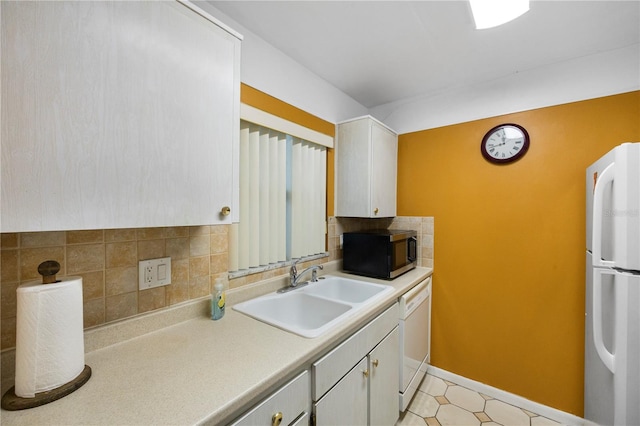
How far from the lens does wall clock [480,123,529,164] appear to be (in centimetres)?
190

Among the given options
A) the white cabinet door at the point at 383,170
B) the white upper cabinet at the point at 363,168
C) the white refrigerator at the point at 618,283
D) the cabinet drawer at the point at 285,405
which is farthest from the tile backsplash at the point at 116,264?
the white refrigerator at the point at 618,283

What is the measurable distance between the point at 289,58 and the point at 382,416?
2.31 metres

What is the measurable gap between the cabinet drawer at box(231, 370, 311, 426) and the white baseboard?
5.88ft

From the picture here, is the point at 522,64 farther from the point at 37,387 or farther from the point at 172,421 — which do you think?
the point at 37,387

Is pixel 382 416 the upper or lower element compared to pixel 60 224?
lower

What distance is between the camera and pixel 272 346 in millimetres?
955

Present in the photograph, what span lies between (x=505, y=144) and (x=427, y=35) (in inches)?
40.6

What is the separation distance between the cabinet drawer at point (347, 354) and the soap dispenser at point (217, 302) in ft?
1.72

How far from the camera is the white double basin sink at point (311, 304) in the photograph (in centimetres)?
138

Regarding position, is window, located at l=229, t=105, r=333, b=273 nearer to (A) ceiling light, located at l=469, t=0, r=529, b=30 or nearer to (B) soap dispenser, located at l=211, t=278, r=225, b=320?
(B) soap dispenser, located at l=211, t=278, r=225, b=320

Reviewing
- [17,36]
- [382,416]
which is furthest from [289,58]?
[382,416]

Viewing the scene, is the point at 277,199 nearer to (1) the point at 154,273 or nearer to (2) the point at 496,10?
(1) the point at 154,273

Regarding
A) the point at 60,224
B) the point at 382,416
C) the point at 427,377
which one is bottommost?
the point at 427,377

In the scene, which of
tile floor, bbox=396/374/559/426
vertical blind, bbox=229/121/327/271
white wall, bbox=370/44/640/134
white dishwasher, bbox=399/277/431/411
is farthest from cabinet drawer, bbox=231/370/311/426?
white wall, bbox=370/44/640/134
